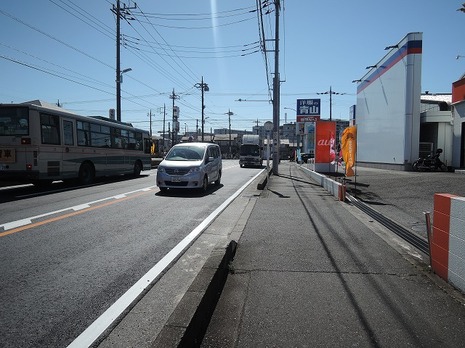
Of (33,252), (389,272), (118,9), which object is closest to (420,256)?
(389,272)

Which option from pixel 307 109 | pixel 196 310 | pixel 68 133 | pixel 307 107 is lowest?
pixel 196 310

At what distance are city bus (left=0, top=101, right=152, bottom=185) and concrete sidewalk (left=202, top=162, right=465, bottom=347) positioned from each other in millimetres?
9252

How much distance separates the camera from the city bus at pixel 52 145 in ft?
40.1

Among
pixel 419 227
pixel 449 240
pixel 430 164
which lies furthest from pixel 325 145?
pixel 449 240

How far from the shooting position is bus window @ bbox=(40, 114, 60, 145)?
502 inches

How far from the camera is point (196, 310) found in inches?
126

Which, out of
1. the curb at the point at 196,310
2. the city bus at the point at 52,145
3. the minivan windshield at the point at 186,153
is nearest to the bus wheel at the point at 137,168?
the city bus at the point at 52,145

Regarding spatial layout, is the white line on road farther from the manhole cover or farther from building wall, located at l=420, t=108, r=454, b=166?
building wall, located at l=420, t=108, r=454, b=166

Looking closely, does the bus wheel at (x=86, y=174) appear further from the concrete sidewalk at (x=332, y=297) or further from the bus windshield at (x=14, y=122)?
the concrete sidewalk at (x=332, y=297)

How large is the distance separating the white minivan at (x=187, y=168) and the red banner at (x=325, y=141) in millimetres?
10789

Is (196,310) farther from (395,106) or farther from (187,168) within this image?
(395,106)

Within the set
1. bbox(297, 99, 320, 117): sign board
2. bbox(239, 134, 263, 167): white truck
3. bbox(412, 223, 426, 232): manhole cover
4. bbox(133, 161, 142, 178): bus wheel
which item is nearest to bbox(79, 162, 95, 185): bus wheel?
bbox(133, 161, 142, 178): bus wheel

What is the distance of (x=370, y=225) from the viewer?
312 inches

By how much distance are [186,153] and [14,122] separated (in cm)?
602
